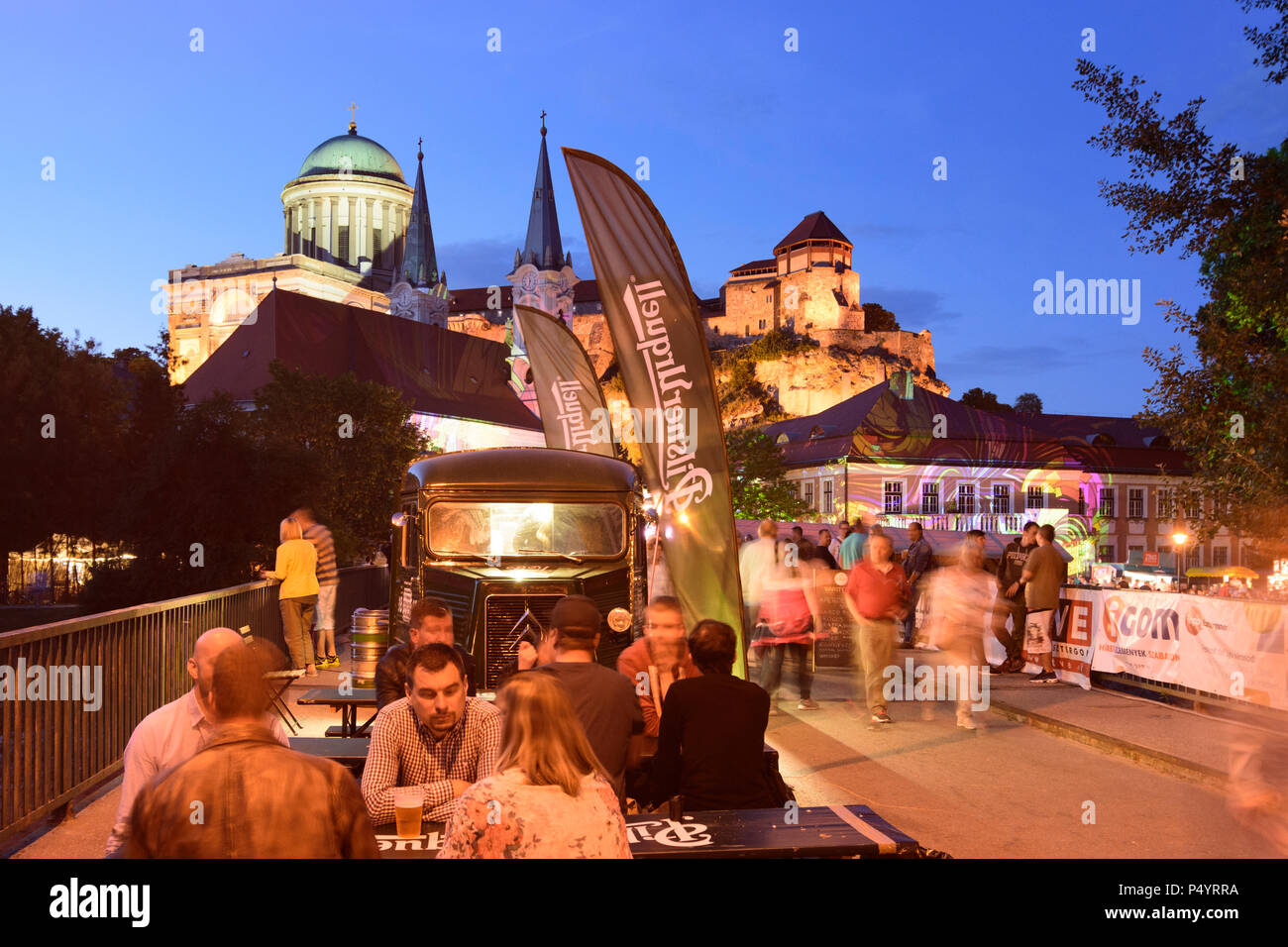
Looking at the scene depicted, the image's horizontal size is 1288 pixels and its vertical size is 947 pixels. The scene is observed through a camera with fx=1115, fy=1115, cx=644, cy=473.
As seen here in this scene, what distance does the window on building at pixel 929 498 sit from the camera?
64.1 meters

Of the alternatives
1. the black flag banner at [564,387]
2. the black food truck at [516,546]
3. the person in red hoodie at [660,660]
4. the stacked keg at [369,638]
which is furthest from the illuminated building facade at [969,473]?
the person in red hoodie at [660,660]

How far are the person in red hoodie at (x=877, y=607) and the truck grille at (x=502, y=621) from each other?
3423 mm

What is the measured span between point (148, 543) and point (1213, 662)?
110 feet

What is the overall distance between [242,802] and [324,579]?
14.9 metres

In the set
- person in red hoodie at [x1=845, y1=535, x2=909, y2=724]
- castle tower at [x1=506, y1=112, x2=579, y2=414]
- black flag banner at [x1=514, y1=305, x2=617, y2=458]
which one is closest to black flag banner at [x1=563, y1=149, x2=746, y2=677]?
person in red hoodie at [x1=845, y1=535, x2=909, y2=724]

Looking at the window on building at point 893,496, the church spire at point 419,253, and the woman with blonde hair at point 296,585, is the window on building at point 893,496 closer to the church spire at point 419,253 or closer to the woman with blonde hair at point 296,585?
the woman with blonde hair at point 296,585

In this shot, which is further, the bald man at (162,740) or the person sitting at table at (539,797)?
the bald man at (162,740)

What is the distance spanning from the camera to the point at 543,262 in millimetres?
125688

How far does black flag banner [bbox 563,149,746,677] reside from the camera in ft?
36.6

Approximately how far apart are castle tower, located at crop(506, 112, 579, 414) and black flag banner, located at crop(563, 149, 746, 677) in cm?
11110

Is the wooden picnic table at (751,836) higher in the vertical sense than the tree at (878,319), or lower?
lower

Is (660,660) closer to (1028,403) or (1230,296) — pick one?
(1230,296)

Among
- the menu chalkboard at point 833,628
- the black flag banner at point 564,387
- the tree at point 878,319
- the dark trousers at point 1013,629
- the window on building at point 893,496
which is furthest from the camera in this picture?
→ the tree at point 878,319
